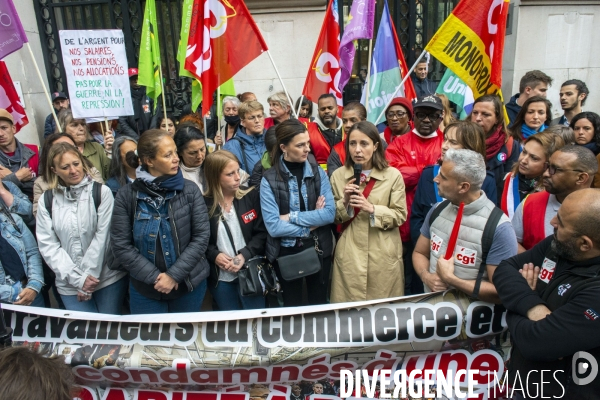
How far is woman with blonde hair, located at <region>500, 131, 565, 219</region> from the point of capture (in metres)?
3.15

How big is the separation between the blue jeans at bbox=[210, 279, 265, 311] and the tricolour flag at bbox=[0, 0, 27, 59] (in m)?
3.18

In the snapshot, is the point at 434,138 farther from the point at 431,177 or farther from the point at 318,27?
the point at 318,27

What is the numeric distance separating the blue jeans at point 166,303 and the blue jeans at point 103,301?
0.20 m

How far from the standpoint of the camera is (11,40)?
167 inches

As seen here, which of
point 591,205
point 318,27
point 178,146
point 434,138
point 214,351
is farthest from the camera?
point 318,27

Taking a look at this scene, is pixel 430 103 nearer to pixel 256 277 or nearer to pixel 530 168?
Answer: pixel 530 168

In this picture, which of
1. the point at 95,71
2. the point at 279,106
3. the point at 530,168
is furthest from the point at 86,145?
the point at 530,168

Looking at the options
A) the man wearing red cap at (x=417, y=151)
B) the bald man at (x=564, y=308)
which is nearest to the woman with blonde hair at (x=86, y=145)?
the man wearing red cap at (x=417, y=151)

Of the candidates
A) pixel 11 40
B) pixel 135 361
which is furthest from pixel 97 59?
pixel 135 361

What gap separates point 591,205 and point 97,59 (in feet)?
15.0

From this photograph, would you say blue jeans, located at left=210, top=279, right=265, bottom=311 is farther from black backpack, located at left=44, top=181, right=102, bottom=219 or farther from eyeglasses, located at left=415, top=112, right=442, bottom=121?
eyeglasses, located at left=415, top=112, right=442, bottom=121

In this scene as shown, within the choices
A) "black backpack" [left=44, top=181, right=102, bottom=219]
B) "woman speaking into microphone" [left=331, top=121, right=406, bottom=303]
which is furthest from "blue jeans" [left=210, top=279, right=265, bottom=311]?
"black backpack" [left=44, top=181, right=102, bottom=219]

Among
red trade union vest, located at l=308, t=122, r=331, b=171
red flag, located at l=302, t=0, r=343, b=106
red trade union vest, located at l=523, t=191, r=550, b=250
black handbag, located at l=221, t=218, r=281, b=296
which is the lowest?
black handbag, located at l=221, t=218, r=281, b=296

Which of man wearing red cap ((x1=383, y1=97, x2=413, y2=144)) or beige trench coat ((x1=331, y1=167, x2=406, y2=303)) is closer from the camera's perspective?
beige trench coat ((x1=331, y1=167, x2=406, y2=303))
